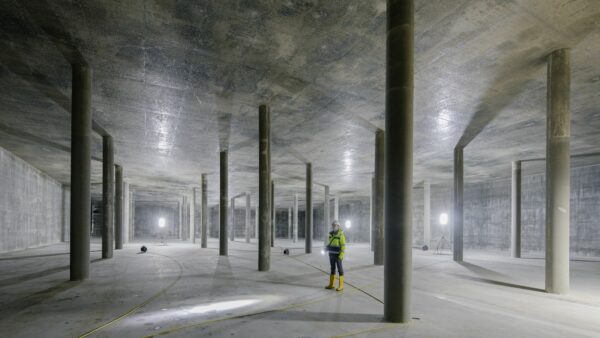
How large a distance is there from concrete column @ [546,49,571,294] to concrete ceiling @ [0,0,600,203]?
2.20ft

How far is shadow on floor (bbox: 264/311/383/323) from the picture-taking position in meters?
7.16

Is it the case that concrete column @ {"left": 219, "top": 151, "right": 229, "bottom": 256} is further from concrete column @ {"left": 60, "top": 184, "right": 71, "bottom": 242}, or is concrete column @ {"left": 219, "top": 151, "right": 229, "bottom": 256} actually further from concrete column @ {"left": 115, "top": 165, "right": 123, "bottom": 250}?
concrete column @ {"left": 60, "top": 184, "right": 71, "bottom": 242}

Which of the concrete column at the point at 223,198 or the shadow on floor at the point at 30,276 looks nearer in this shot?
the shadow on floor at the point at 30,276

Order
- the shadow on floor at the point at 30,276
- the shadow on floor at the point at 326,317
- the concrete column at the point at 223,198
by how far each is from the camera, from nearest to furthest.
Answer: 1. the shadow on floor at the point at 326,317
2. the shadow on floor at the point at 30,276
3. the concrete column at the point at 223,198

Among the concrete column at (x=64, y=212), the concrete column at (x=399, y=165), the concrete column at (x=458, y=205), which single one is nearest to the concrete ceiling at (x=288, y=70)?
the concrete column at (x=458, y=205)

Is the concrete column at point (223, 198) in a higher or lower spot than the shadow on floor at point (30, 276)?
higher

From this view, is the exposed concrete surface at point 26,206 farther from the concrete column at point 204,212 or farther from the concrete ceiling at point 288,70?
the concrete column at point 204,212

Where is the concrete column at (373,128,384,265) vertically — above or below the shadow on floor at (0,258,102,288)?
above

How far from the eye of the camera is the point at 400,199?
22.9 feet

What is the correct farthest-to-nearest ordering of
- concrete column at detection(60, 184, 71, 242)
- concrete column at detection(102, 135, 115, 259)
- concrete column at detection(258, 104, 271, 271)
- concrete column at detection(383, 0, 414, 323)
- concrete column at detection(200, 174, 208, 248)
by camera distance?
concrete column at detection(60, 184, 71, 242)
concrete column at detection(200, 174, 208, 248)
concrete column at detection(102, 135, 115, 259)
concrete column at detection(258, 104, 271, 271)
concrete column at detection(383, 0, 414, 323)

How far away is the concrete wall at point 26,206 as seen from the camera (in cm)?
2305

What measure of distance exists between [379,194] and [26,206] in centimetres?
2642

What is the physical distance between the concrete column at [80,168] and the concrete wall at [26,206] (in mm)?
15785

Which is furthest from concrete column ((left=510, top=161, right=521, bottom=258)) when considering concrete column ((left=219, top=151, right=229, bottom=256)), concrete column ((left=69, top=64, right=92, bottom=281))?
concrete column ((left=69, top=64, right=92, bottom=281))
